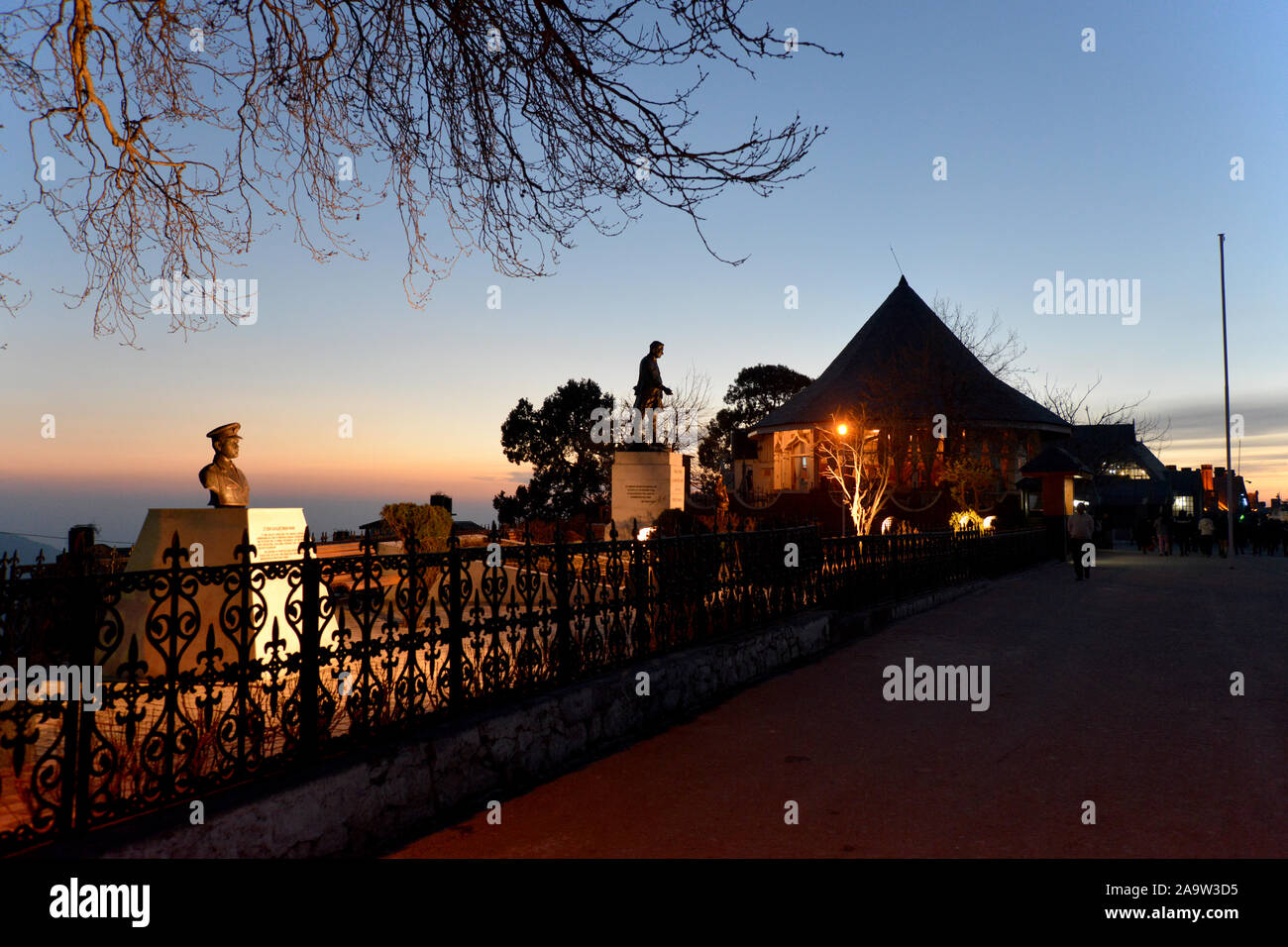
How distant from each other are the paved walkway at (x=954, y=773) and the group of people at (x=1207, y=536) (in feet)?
97.6

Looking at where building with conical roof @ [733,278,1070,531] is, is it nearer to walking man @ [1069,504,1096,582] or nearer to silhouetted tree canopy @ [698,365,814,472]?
walking man @ [1069,504,1096,582]

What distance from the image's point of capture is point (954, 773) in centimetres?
564

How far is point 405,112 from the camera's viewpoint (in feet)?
23.3

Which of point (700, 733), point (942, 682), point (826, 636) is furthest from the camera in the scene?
point (826, 636)

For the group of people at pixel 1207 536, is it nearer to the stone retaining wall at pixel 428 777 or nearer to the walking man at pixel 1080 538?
the walking man at pixel 1080 538

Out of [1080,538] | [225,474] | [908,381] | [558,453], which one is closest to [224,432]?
[225,474]

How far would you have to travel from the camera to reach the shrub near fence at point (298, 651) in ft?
12.1

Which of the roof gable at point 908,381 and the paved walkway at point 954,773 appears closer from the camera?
the paved walkway at point 954,773

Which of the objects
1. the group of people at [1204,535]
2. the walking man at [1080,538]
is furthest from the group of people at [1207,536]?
the walking man at [1080,538]

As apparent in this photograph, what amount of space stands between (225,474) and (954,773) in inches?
336
